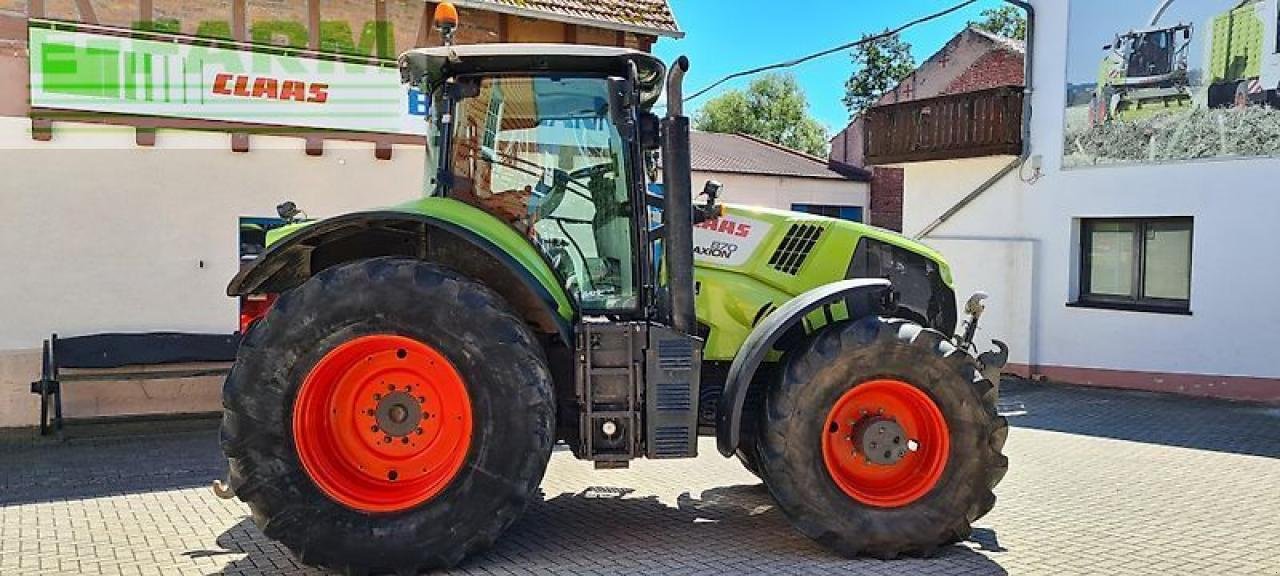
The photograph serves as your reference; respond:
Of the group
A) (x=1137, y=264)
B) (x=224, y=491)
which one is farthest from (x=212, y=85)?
(x=1137, y=264)

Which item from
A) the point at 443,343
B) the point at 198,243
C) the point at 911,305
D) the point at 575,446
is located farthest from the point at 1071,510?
the point at 198,243

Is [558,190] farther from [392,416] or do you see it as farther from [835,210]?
[835,210]

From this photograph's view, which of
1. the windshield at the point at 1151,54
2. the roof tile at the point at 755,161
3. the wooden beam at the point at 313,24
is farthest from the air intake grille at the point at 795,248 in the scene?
the roof tile at the point at 755,161

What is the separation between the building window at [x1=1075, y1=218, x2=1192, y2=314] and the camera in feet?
39.8

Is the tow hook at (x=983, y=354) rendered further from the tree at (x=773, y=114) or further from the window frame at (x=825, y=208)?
the tree at (x=773, y=114)

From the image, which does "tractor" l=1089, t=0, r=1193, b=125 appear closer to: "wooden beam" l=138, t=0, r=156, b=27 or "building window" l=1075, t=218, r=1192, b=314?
"building window" l=1075, t=218, r=1192, b=314

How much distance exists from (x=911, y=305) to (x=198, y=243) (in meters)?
6.62

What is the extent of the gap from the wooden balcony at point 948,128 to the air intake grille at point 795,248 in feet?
28.6

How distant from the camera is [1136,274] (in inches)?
495

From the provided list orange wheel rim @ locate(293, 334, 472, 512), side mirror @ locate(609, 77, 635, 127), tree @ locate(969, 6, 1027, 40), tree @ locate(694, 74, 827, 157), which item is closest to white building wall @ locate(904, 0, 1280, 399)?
side mirror @ locate(609, 77, 635, 127)

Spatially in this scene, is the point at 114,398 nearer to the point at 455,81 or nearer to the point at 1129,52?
the point at 455,81

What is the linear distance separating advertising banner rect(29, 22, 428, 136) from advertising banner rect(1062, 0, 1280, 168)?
830 centimetres

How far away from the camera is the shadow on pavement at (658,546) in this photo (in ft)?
16.3

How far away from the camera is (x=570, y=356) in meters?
5.07
